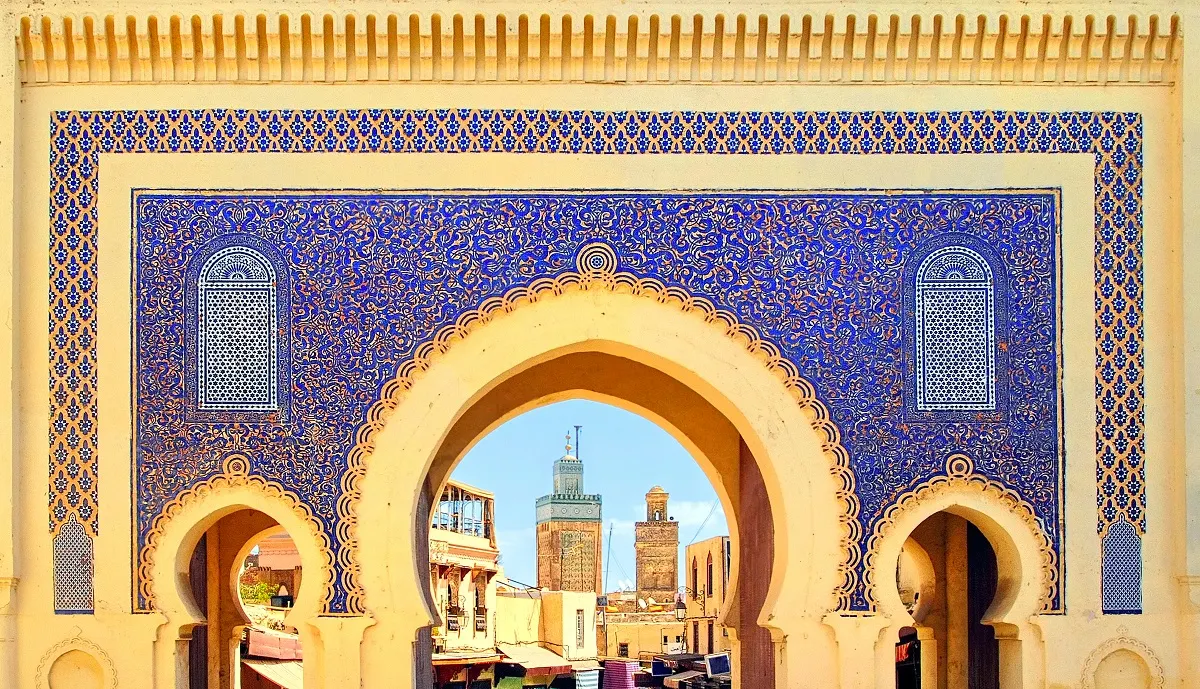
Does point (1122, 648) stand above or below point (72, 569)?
below

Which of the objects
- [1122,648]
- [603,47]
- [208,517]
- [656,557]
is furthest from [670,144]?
[656,557]

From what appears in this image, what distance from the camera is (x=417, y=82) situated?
21.8ft

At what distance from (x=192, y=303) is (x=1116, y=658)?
4024 mm

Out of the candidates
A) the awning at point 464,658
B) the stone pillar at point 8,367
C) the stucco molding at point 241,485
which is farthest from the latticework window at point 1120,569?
the awning at point 464,658

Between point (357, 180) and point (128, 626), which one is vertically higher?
point (357, 180)

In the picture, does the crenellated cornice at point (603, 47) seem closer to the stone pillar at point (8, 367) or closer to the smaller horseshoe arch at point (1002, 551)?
the stone pillar at point (8, 367)

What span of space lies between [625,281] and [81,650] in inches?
103

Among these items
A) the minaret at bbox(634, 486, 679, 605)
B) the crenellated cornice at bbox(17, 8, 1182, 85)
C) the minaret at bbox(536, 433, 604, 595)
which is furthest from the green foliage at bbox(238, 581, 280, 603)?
the minaret at bbox(536, 433, 604, 595)

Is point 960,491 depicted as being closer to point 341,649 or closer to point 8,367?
point 341,649

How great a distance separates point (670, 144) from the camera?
666 cm

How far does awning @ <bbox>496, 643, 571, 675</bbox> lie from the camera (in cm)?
1891

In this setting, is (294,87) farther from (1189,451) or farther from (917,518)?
(1189,451)

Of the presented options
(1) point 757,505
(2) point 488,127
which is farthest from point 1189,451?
(2) point 488,127

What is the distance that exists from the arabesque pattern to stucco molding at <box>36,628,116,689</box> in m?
1.00
